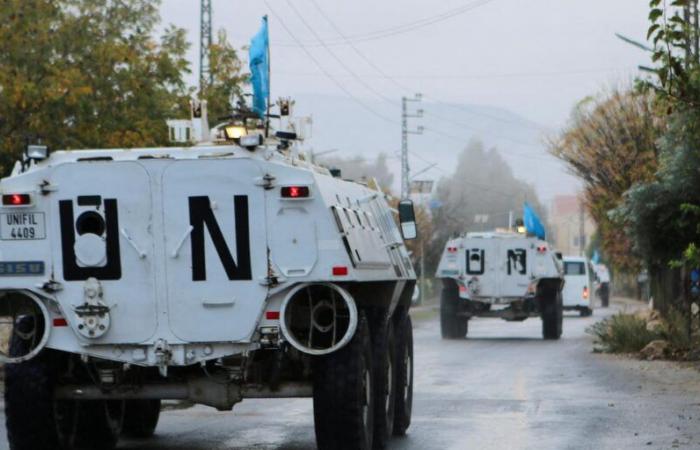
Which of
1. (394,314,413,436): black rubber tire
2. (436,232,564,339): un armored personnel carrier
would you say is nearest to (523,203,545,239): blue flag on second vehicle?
(436,232,564,339): un armored personnel carrier

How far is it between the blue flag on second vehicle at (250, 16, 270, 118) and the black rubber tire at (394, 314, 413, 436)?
2679mm

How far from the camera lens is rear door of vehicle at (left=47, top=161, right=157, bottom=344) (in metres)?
11.1

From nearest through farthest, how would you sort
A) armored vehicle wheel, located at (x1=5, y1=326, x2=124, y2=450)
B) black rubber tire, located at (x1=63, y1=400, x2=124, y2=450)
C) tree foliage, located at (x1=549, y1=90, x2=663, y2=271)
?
armored vehicle wheel, located at (x1=5, y1=326, x2=124, y2=450), black rubber tire, located at (x1=63, y1=400, x2=124, y2=450), tree foliage, located at (x1=549, y1=90, x2=663, y2=271)

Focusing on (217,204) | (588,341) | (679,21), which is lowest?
(588,341)

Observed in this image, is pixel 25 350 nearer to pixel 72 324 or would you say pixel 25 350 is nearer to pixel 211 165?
pixel 72 324

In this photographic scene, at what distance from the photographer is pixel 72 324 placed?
36.4ft

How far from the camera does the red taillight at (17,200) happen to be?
11023 millimetres

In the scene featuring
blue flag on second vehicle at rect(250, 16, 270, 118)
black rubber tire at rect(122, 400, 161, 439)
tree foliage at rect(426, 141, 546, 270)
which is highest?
tree foliage at rect(426, 141, 546, 270)

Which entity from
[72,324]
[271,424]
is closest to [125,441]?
[271,424]

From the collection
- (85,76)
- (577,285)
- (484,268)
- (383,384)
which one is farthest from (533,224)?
(383,384)

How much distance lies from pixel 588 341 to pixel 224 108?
10162mm

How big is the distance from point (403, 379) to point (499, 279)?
65.4 feet

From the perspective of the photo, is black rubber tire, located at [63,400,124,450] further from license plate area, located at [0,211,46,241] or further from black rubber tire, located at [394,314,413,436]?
black rubber tire, located at [394,314,413,436]

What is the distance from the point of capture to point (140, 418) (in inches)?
545
